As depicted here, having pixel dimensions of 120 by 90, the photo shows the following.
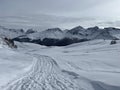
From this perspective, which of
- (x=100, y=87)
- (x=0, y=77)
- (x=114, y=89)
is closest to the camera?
(x=114, y=89)

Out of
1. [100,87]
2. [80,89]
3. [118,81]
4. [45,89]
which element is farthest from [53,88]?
[118,81]

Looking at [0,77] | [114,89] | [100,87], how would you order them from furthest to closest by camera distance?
[0,77], [100,87], [114,89]

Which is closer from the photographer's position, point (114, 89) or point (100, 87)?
point (114, 89)

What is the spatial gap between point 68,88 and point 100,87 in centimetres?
200

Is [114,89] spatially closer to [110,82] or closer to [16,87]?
[110,82]

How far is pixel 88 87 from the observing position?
14617mm

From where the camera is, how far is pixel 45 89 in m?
13.6

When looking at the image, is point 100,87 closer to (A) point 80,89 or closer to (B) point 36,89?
(A) point 80,89

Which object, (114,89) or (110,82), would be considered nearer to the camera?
(114,89)

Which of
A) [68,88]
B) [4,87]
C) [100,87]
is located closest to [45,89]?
[68,88]

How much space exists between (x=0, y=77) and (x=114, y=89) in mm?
7865

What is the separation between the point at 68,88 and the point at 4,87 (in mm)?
Answer: 3722

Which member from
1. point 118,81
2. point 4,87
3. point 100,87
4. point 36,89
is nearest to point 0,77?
point 4,87

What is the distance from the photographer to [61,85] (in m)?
15.0
